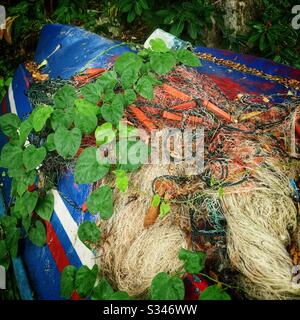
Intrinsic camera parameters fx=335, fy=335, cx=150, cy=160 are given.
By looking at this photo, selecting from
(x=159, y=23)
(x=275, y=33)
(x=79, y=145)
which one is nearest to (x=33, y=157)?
(x=79, y=145)

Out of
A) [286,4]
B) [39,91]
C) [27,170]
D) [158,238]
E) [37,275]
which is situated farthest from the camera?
[286,4]

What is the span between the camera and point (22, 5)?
3.82 metres

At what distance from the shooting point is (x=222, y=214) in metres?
1.34

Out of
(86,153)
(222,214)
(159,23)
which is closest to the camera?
(222,214)

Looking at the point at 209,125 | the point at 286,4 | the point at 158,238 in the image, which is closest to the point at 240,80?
the point at 209,125

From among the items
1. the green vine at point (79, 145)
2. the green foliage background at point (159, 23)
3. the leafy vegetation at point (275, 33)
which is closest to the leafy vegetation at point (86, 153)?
the green vine at point (79, 145)

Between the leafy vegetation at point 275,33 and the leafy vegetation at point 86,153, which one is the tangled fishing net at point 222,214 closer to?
the leafy vegetation at point 86,153

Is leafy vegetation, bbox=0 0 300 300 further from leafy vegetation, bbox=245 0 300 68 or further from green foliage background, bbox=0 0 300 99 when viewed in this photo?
leafy vegetation, bbox=245 0 300 68

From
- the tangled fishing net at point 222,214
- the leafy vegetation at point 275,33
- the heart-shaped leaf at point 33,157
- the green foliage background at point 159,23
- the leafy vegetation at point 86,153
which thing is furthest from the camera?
the leafy vegetation at point 275,33

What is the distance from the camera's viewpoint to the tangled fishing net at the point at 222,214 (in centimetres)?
125

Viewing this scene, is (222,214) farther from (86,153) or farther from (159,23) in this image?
(159,23)

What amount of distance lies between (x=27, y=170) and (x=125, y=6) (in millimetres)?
2157

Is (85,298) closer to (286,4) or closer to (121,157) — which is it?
(121,157)

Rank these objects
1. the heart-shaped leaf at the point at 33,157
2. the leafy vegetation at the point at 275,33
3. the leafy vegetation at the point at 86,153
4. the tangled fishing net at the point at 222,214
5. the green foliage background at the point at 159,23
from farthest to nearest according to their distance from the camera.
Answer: the leafy vegetation at the point at 275,33, the green foliage background at the point at 159,23, the heart-shaped leaf at the point at 33,157, the leafy vegetation at the point at 86,153, the tangled fishing net at the point at 222,214
